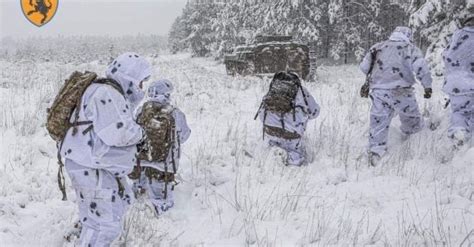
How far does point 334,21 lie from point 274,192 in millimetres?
22720

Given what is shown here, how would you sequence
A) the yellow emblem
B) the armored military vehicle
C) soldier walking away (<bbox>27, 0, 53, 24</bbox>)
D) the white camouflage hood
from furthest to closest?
the armored military vehicle < soldier walking away (<bbox>27, 0, 53, 24</bbox>) < the yellow emblem < the white camouflage hood

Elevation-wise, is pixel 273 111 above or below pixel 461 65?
below

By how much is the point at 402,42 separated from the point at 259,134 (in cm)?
284

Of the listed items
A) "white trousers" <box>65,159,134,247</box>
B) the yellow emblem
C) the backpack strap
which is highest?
the yellow emblem

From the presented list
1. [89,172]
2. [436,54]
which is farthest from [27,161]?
[436,54]

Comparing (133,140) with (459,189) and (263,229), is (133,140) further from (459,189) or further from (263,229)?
(459,189)

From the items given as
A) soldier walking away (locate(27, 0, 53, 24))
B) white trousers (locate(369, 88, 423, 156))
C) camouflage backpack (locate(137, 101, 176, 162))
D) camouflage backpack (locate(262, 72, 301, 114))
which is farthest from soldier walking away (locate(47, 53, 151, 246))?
soldier walking away (locate(27, 0, 53, 24))

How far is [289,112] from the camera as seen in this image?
6.77 m

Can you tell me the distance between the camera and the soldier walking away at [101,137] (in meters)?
3.43

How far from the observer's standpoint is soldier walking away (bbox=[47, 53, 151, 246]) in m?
3.43

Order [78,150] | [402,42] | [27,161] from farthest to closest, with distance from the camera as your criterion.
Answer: [402,42], [27,161], [78,150]

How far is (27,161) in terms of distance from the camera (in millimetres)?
6012

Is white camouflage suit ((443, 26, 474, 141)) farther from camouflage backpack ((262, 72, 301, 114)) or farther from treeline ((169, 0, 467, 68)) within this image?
treeline ((169, 0, 467, 68))

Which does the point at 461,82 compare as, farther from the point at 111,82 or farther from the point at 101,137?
the point at 101,137
